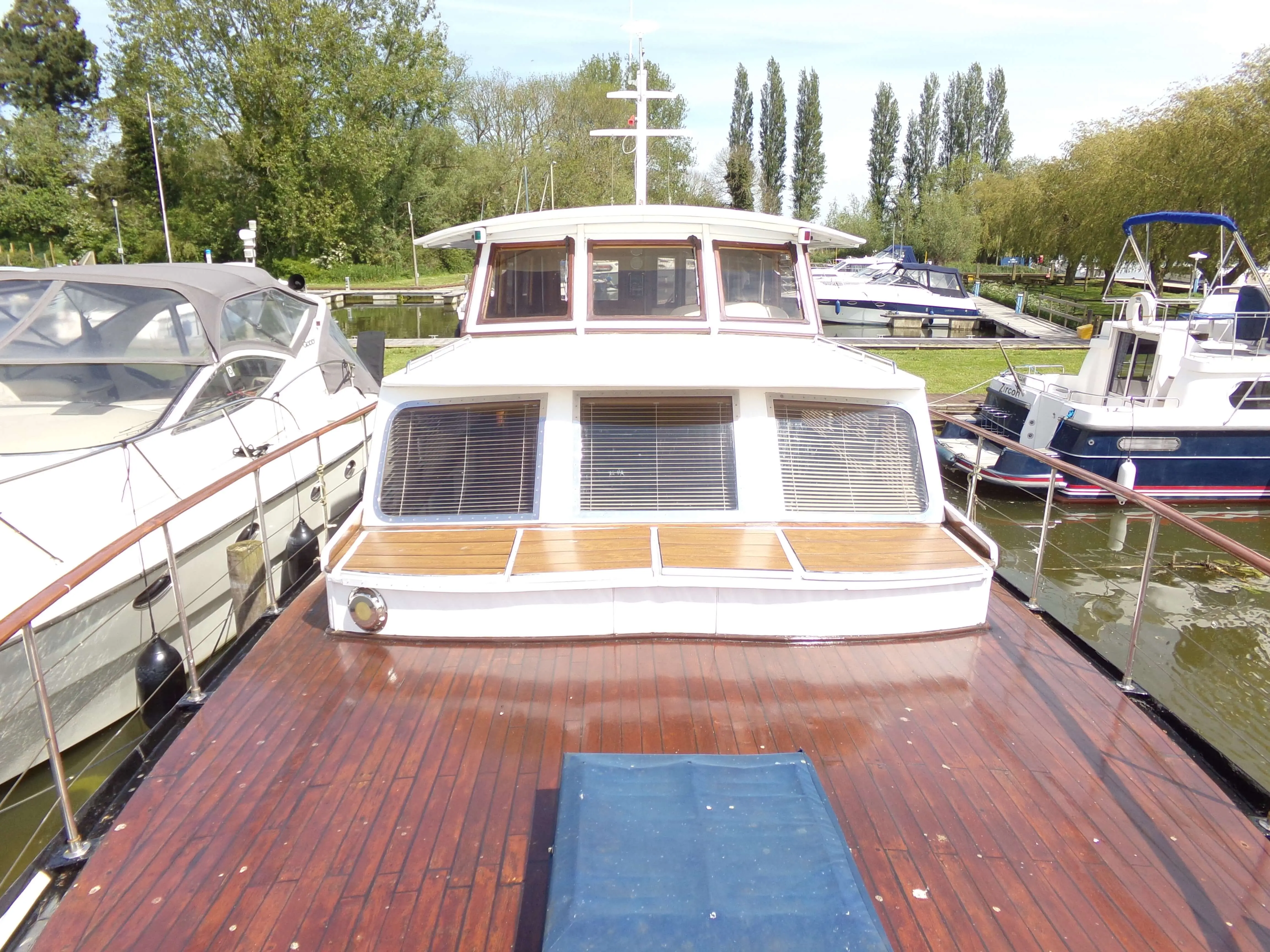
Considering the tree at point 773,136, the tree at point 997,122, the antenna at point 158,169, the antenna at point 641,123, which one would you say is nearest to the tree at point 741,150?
the tree at point 773,136

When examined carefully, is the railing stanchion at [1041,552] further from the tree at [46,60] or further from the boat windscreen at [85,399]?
the tree at [46,60]

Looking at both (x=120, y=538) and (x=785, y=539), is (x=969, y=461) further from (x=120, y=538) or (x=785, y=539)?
(x=120, y=538)

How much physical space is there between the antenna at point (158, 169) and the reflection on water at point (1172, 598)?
64.4ft

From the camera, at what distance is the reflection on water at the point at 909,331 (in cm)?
2634

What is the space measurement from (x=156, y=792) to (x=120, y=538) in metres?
1.04

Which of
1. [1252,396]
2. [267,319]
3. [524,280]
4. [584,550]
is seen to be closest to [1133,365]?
[1252,396]

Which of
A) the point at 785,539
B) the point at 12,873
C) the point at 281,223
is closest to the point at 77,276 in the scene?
the point at 12,873

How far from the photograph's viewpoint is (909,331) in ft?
90.9

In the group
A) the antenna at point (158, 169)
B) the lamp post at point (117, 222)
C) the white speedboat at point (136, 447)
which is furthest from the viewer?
the lamp post at point (117, 222)

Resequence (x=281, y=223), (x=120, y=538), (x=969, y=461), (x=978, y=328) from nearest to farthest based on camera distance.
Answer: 1. (x=120, y=538)
2. (x=969, y=461)
3. (x=978, y=328)
4. (x=281, y=223)

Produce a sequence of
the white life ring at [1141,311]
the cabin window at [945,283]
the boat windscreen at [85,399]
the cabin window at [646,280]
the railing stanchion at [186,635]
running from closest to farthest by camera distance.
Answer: the railing stanchion at [186,635] < the cabin window at [646,280] < the boat windscreen at [85,399] < the white life ring at [1141,311] < the cabin window at [945,283]

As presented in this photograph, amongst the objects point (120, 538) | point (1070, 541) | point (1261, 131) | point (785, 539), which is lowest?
point (1070, 541)

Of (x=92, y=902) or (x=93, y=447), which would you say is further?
(x=93, y=447)

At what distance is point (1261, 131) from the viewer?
2075 cm
